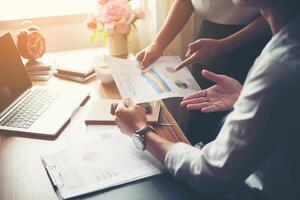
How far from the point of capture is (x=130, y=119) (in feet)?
3.39

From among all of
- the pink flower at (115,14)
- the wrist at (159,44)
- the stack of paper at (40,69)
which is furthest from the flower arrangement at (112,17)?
the stack of paper at (40,69)

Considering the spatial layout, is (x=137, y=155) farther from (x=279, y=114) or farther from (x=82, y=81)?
(x=82, y=81)

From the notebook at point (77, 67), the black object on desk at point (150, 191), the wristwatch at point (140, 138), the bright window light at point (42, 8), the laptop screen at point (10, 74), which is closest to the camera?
the black object on desk at point (150, 191)

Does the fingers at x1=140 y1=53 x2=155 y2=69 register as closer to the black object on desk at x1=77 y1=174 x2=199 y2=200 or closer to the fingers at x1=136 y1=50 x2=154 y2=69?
the fingers at x1=136 y1=50 x2=154 y2=69

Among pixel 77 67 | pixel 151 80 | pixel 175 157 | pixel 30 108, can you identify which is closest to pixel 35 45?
pixel 77 67

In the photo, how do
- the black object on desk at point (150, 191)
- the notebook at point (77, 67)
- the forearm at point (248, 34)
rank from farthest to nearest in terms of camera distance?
the notebook at point (77, 67) → the forearm at point (248, 34) → the black object on desk at point (150, 191)

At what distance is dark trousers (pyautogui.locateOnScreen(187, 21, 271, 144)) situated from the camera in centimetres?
139

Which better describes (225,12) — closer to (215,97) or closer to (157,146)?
(215,97)

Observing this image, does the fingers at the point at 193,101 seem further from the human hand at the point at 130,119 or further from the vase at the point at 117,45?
the vase at the point at 117,45

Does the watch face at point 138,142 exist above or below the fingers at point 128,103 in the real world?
below

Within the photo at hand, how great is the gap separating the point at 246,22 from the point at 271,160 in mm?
686

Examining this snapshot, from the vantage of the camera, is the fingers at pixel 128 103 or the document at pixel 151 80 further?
the document at pixel 151 80

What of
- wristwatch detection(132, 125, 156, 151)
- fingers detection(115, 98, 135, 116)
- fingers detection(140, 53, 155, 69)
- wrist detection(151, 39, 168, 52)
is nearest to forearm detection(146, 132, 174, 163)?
wristwatch detection(132, 125, 156, 151)

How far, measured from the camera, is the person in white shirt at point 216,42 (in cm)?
133
